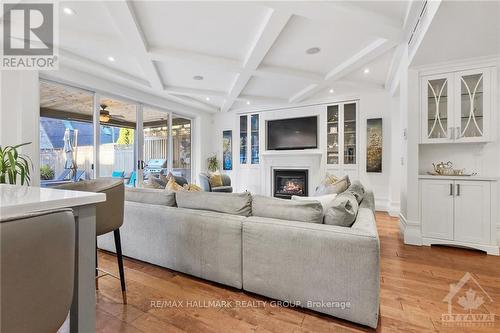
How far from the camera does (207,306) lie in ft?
5.65

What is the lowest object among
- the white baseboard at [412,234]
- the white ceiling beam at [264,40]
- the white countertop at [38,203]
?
the white baseboard at [412,234]

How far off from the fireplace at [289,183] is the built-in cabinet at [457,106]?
2976 millimetres

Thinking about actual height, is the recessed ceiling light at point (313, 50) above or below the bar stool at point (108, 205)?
above

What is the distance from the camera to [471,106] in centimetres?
289

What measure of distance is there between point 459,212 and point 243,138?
4970 millimetres

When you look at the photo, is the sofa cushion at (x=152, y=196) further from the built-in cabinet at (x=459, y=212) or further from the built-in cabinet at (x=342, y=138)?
the built-in cabinet at (x=342, y=138)

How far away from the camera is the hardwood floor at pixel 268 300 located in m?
1.51

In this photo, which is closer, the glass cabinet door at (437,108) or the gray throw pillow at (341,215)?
the gray throw pillow at (341,215)

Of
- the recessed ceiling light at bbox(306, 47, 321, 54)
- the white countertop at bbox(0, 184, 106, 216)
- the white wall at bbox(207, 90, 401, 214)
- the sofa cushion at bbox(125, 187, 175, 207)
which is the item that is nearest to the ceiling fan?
the sofa cushion at bbox(125, 187, 175, 207)

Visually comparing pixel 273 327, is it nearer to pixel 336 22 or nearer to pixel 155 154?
pixel 336 22

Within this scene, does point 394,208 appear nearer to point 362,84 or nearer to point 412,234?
point 412,234

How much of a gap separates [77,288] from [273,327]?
3.80ft

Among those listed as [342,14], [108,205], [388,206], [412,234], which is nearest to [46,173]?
[108,205]

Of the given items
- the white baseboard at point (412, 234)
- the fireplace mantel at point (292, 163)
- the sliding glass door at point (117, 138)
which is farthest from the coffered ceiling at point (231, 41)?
the white baseboard at point (412, 234)
